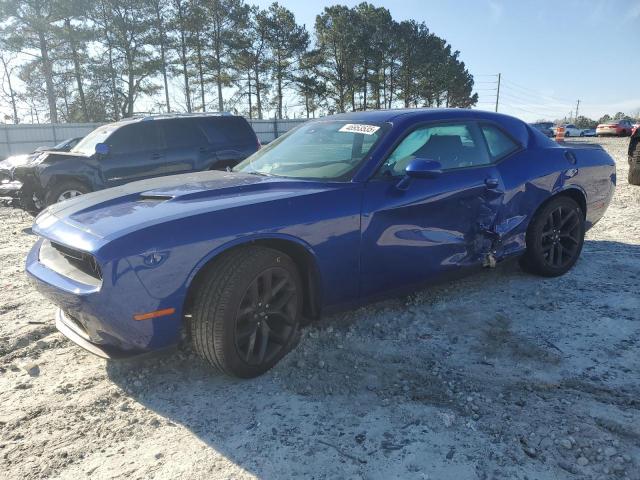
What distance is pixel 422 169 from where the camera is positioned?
3119mm

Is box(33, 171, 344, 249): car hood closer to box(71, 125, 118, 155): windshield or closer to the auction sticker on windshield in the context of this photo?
the auction sticker on windshield

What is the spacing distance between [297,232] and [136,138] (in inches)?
252

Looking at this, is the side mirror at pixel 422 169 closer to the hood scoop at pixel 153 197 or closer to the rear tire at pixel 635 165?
the hood scoop at pixel 153 197

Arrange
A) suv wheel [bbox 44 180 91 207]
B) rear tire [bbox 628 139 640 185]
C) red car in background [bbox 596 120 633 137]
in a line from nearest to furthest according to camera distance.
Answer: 1. suv wheel [bbox 44 180 91 207]
2. rear tire [bbox 628 139 640 185]
3. red car in background [bbox 596 120 633 137]

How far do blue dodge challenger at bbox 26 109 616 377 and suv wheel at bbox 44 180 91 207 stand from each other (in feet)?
16.9

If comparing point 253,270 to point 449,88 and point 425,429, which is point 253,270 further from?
point 449,88

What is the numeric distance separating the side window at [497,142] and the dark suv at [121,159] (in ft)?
18.5

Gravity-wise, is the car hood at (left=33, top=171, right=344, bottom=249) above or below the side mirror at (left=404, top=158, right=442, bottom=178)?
below

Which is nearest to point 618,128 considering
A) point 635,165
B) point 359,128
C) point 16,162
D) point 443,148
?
point 635,165

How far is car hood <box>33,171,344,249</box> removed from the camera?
103 inches

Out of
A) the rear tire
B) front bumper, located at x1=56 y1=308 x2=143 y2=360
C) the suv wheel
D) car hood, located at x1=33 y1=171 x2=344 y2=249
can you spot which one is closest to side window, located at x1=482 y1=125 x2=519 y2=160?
car hood, located at x1=33 y1=171 x2=344 y2=249

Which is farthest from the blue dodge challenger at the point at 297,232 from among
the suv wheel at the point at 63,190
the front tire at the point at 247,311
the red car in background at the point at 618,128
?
the red car in background at the point at 618,128

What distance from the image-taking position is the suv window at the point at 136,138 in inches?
320

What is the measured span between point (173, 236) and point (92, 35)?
32583 millimetres
